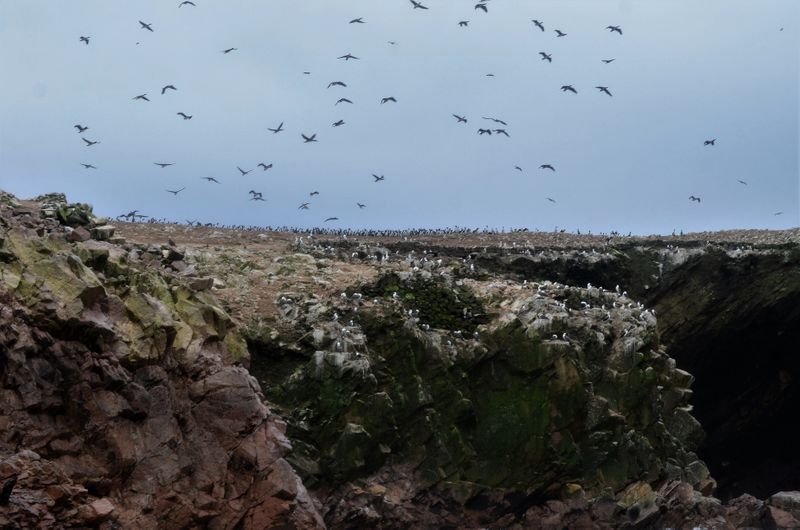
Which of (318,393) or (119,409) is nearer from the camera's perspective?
(119,409)

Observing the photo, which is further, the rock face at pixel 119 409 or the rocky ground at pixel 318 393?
the rocky ground at pixel 318 393

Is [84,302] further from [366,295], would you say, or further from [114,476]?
[366,295]

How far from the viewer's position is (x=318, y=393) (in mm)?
32344

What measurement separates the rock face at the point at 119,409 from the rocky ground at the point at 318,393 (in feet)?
0.16

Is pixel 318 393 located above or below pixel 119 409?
below

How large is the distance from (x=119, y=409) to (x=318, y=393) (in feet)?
29.5

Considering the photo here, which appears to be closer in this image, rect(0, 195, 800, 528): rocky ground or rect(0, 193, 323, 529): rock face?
rect(0, 193, 323, 529): rock face

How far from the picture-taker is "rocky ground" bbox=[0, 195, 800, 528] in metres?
23.8

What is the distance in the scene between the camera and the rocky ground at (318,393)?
23.8m

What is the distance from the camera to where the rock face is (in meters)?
22.6

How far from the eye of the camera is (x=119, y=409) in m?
24.3

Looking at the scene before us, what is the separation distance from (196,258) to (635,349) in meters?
15.9

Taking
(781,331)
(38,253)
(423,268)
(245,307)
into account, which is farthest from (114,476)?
(781,331)

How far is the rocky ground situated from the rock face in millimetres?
50
